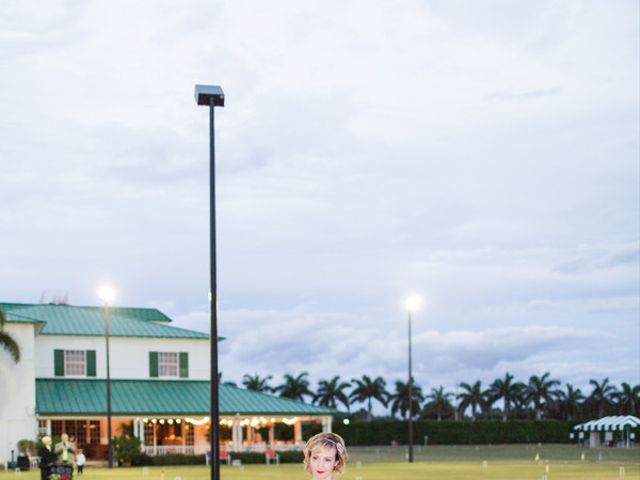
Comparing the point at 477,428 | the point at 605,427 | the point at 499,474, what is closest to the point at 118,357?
the point at 499,474

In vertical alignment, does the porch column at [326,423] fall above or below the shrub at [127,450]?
above

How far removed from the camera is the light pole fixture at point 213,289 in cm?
2044

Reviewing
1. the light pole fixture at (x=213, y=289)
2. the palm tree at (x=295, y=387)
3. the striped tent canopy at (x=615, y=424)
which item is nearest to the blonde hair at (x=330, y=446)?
the light pole fixture at (x=213, y=289)

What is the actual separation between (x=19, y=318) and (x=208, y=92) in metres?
38.6

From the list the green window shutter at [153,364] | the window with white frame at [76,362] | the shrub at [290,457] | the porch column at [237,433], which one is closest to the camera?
the shrub at [290,457]

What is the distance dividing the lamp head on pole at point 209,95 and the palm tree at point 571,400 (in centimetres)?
13044

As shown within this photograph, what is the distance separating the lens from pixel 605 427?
8700 centimetres

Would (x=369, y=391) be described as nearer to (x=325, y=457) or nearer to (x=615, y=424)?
(x=615, y=424)

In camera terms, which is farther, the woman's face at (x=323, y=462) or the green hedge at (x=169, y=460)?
the green hedge at (x=169, y=460)

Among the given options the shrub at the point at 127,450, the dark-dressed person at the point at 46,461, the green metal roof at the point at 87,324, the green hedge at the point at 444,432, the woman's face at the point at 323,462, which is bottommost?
the green hedge at the point at 444,432

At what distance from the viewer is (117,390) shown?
61.5 m

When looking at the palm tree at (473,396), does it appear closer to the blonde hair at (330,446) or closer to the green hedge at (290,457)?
the green hedge at (290,457)

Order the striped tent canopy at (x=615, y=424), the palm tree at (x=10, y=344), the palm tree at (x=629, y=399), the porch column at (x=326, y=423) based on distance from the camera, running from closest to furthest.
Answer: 1. the palm tree at (x=10, y=344)
2. the porch column at (x=326, y=423)
3. the striped tent canopy at (x=615, y=424)
4. the palm tree at (x=629, y=399)

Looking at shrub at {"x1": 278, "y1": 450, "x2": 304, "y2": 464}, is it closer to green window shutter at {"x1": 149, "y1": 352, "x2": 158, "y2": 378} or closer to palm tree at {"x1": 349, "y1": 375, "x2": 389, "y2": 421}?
green window shutter at {"x1": 149, "y1": 352, "x2": 158, "y2": 378}
